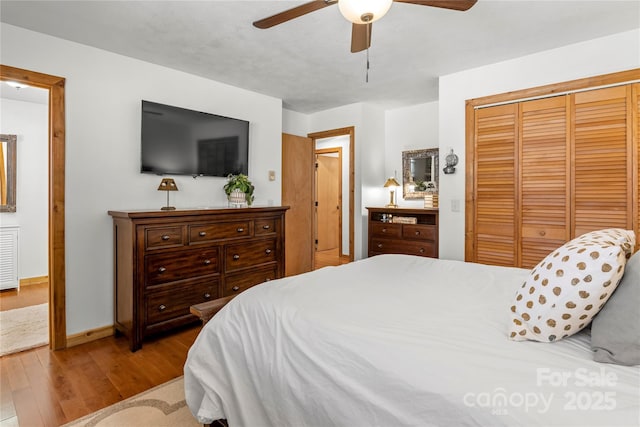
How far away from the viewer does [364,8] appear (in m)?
1.58

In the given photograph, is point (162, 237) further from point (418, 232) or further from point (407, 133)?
point (407, 133)

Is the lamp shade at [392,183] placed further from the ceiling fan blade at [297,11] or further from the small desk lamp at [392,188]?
the ceiling fan blade at [297,11]

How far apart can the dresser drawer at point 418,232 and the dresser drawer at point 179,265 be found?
7.46 feet

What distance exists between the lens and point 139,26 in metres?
2.46

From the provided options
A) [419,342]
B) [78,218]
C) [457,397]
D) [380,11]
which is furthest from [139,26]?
[457,397]

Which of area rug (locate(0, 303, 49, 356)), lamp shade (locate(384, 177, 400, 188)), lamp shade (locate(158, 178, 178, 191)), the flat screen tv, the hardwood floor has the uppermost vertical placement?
the flat screen tv

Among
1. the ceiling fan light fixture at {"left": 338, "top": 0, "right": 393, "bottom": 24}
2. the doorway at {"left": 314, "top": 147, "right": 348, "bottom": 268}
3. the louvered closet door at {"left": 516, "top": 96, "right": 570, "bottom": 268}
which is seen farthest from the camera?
the doorway at {"left": 314, "top": 147, "right": 348, "bottom": 268}

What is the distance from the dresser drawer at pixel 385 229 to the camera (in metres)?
4.19

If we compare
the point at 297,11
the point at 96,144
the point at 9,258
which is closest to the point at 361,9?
the point at 297,11

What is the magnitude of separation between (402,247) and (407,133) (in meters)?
1.78

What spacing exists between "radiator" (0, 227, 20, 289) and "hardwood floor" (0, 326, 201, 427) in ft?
7.51

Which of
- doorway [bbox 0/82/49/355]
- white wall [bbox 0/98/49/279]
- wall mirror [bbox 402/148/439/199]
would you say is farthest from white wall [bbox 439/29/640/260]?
white wall [bbox 0/98/49/279]

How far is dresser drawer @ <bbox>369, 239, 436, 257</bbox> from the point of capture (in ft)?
12.8

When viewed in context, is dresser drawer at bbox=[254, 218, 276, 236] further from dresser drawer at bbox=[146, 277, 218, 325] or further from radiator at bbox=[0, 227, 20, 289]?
radiator at bbox=[0, 227, 20, 289]
